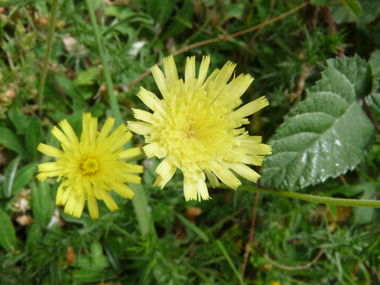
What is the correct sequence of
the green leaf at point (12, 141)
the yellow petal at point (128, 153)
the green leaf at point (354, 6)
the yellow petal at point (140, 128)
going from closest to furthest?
the yellow petal at point (140, 128)
the yellow petal at point (128, 153)
the green leaf at point (12, 141)
the green leaf at point (354, 6)

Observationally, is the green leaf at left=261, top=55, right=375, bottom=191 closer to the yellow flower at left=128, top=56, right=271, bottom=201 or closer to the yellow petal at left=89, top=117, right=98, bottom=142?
the yellow flower at left=128, top=56, right=271, bottom=201

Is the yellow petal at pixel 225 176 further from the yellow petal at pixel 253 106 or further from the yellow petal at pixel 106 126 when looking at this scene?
the yellow petal at pixel 106 126

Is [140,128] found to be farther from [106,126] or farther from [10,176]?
[10,176]

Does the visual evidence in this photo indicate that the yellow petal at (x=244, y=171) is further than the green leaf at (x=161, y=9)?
No

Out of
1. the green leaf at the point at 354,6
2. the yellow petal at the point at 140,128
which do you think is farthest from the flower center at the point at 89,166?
the green leaf at the point at 354,6

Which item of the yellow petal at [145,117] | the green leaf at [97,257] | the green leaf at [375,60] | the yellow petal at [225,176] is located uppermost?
the green leaf at [375,60]

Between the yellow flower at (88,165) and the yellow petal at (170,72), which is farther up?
the yellow petal at (170,72)

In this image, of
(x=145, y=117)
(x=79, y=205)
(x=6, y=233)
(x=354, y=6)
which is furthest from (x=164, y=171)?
(x=354, y=6)

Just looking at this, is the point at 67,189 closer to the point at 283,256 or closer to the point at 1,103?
the point at 1,103
